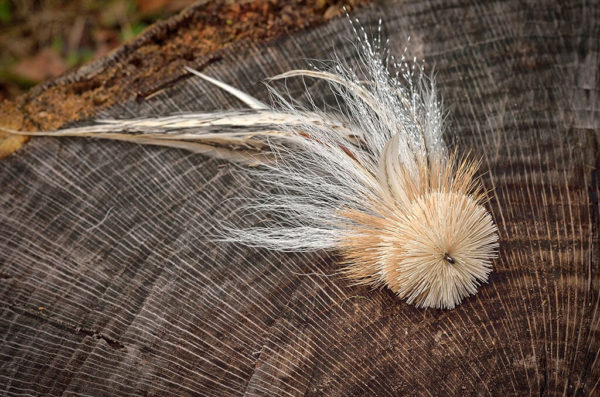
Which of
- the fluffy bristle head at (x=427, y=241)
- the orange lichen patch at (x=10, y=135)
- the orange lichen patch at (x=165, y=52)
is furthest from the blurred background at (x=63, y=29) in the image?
the fluffy bristle head at (x=427, y=241)

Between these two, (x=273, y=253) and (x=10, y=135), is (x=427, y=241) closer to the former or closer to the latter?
(x=273, y=253)

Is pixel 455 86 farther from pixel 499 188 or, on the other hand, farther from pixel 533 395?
pixel 533 395

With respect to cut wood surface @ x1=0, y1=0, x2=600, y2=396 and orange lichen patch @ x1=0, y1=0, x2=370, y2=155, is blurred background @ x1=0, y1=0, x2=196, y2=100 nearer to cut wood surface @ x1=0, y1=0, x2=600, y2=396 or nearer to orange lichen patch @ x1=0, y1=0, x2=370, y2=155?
orange lichen patch @ x1=0, y1=0, x2=370, y2=155

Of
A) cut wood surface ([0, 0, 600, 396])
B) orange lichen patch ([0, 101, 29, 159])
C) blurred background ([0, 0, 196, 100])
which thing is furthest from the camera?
blurred background ([0, 0, 196, 100])

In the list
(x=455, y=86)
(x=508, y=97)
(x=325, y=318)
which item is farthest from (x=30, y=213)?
(x=508, y=97)

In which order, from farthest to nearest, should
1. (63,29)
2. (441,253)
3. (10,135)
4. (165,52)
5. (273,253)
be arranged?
(63,29)
(165,52)
(10,135)
(273,253)
(441,253)

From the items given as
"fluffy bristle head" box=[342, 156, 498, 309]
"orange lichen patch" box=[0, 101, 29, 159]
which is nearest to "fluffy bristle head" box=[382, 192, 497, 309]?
"fluffy bristle head" box=[342, 156, 498, 309]

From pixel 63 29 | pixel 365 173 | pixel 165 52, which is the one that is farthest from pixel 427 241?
pixel 63 29
